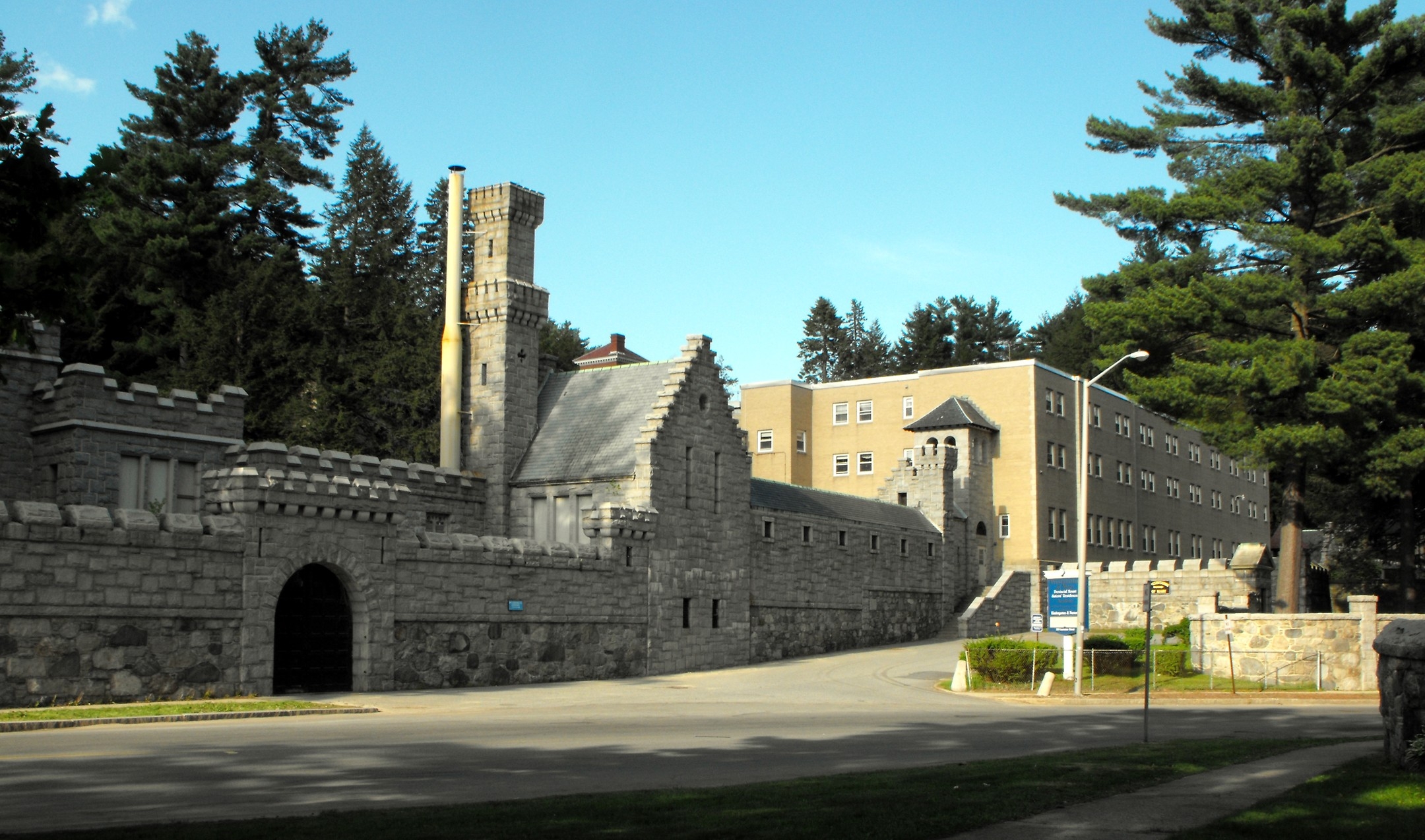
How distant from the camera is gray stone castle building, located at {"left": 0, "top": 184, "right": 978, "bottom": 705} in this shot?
77.2 feet

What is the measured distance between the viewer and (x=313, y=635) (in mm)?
27672

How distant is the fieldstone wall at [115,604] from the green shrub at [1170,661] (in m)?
22.4

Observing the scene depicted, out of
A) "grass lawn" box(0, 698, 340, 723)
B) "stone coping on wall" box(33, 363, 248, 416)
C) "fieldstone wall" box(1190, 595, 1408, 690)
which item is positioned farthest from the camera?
"fieldstone wall" box(1190, 595, 1408, 690)

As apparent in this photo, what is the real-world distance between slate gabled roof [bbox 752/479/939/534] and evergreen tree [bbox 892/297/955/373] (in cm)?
5661

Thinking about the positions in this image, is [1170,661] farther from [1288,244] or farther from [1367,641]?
[1288,244]

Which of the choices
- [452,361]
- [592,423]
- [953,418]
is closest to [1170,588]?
[953,418]

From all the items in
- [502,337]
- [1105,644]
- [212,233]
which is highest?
[212,233]

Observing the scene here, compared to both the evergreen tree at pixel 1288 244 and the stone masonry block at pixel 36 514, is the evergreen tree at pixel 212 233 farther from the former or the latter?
the evergreen tree at pixel 1288 244

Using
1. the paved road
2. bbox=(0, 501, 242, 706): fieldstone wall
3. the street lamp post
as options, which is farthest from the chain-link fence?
bbox=(0, 501, 242, 706): fieldstone wall

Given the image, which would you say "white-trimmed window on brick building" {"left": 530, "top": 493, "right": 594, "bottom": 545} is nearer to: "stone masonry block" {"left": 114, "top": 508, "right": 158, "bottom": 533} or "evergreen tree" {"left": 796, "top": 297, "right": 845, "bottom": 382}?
"stone masonry block" {"left": 114, "top": 508, "right": 158, "bottom": 533}

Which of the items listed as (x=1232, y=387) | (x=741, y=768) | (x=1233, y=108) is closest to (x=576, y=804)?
(x=741, y=768)

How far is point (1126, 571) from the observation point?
51938 millimetres

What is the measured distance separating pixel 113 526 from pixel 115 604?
1.37 meters

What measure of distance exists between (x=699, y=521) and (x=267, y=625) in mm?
15052
